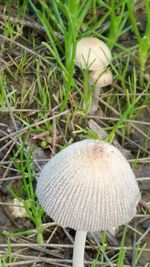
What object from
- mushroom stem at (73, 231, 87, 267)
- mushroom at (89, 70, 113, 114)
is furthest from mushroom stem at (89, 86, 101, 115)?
mushroom stem at (73, 231, 87, 267)

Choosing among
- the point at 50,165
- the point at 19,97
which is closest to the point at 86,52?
the point at 19,97

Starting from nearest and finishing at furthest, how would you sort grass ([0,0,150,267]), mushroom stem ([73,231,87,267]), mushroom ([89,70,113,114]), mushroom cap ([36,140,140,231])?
mushroom cap ([36,140,140,231]), mushroom stem ([73,231,87,267]), grass ([0,0,150,267]), mushroom ([89,70,113,114])

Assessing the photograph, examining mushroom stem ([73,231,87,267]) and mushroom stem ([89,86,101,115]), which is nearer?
mushroom stem ([73,231,87,267])

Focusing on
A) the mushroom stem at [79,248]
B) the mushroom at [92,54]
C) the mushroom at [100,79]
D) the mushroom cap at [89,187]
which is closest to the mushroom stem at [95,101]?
the mushroom at [100,79]

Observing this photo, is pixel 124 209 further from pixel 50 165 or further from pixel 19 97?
pixel 19 97

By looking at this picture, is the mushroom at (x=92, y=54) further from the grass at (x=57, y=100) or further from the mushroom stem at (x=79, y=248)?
the mushroom stem at (x=79, y=248)

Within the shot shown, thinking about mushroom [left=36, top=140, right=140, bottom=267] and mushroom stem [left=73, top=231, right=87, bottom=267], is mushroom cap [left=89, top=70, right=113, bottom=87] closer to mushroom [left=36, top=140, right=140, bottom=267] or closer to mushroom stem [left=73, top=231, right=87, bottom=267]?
mushroom stem [left=73, top=231, right=87, bottom=267]
